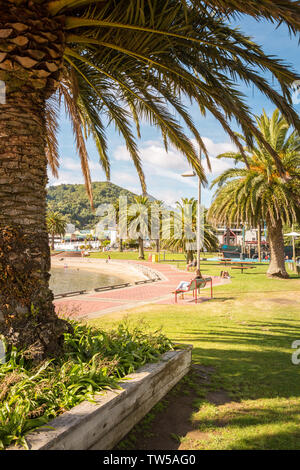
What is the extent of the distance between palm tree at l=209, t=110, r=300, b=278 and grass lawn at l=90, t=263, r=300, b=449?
7.53 m

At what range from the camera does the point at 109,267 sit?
3897 cm

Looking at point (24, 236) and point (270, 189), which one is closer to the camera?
point (24, 236)

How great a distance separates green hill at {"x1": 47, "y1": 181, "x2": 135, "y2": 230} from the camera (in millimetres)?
101062

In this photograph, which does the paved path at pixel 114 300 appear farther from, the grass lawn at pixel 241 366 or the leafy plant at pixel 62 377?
the leafy plant at pixel 62 377

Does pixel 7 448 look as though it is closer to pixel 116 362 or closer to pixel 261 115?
pixel 116 362

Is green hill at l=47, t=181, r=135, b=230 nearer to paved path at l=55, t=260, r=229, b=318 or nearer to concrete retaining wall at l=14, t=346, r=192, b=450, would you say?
paved path at l=55, t=260, r=229, b=318

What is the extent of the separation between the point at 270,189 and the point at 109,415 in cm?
1631

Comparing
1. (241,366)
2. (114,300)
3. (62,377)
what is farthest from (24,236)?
(114,300)

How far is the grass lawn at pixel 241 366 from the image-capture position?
10.4 feet

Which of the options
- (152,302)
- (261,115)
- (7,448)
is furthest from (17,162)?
(261,115)

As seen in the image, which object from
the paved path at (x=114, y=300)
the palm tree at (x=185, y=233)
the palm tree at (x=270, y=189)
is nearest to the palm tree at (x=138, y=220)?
the palm tree at (x=185, y=233)

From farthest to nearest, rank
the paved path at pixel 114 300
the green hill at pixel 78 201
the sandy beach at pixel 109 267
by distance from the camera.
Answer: the green hill at pixel 78 201 → the sandy beach at pixel 109 267 → the paved path at pixel 114 300

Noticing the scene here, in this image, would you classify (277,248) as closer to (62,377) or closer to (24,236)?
(24,236)

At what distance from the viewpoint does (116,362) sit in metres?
3.50
